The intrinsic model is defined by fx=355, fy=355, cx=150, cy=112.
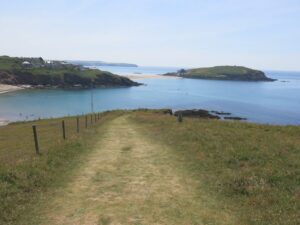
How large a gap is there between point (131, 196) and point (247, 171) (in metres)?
5.70

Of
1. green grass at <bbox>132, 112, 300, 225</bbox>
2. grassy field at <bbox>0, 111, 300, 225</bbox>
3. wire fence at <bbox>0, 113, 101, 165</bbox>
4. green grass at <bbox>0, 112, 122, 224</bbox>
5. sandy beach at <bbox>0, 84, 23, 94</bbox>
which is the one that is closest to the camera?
grassy field at <bbox>0, 111, 300, 225</bbox>

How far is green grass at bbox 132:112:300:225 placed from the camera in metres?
11.7

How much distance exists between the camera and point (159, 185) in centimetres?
1477

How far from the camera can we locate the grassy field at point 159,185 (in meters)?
11.3

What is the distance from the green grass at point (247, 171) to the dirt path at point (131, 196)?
780 millimetres

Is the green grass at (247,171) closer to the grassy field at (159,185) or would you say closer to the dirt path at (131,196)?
the grassy field at (159,185)

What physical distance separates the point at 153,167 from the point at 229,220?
282 inches

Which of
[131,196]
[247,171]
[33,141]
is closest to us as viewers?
[131,196]

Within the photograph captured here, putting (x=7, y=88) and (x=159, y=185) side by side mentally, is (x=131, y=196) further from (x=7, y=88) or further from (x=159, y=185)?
(x=7, y=88)

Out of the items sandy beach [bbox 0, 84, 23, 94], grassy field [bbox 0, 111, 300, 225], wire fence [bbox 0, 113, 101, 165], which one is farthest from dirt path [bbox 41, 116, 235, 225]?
sandy beach [bbox 0, 84, 23, 94]

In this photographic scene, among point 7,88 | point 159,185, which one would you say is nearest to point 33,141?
point 159,185

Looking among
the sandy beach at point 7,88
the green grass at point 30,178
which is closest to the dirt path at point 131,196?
the green grass at point 30,178

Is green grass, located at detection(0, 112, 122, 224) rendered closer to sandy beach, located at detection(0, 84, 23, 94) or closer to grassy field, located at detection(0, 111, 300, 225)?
grassy field, located at detection(0, 111, 300, 225)

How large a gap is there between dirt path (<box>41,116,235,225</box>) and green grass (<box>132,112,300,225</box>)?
0.78 meters
